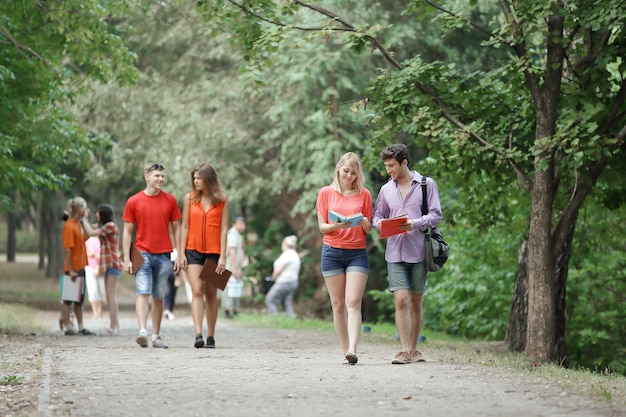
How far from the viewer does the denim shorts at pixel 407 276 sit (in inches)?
429

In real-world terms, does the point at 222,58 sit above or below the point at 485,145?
above

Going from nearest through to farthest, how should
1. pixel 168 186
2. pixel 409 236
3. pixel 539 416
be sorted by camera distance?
pixel 539 416
pixel 409 236
pixel 168 186

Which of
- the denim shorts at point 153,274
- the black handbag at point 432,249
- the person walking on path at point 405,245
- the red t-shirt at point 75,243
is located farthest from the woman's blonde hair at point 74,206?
the black handbag at point 432,249

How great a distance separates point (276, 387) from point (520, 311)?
26.7 ft

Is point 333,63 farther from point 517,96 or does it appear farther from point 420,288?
point 420,288

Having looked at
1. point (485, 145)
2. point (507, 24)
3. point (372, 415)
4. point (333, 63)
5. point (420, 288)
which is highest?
point (333, 63)

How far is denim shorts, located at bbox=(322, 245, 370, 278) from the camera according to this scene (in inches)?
431

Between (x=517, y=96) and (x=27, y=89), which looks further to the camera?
(x=27, y=89)

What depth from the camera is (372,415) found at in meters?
7.27

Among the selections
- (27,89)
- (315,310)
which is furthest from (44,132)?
(315,310)

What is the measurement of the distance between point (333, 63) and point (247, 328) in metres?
7.40

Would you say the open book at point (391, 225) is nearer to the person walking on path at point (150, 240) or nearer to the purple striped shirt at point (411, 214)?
the purple striped shirt at point (411, 214)

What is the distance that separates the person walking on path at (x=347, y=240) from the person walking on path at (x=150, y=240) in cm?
316

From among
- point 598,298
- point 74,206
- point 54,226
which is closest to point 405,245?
point 74,206
